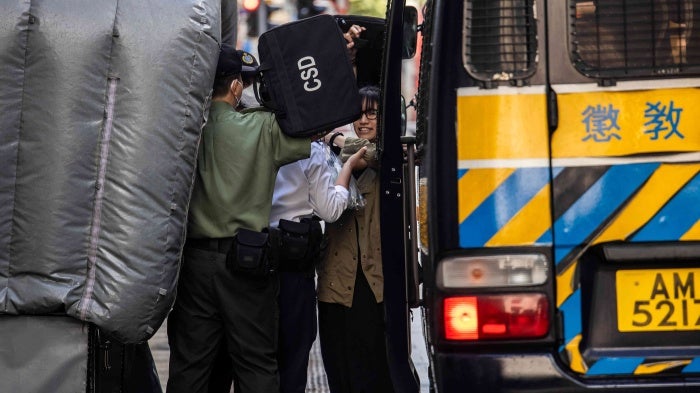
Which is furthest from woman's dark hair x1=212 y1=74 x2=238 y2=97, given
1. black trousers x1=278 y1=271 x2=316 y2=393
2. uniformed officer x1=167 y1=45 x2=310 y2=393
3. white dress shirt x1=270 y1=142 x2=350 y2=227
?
black trousers x1=278 y1=271 x2=316 y2=393

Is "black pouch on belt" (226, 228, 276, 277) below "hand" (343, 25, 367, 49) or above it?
below

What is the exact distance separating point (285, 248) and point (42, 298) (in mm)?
1143

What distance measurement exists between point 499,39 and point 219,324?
210 cm

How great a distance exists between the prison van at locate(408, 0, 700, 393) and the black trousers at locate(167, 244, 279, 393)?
5.12ft

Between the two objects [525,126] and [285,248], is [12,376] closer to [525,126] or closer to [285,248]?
[285,248]

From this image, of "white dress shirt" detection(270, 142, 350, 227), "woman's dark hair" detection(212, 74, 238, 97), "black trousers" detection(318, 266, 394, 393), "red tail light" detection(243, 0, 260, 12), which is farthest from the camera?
"red tail light" detection(243, 0, 260, 12)

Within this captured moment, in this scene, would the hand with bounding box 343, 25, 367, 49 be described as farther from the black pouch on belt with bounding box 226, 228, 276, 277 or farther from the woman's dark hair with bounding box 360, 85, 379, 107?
the black pouch on belt with bounding box 226, 228, 276, 277

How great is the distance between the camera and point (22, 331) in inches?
184

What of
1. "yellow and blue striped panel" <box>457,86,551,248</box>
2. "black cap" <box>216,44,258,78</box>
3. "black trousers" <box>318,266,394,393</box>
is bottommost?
"black trousers" <box>318,266,394,393</box>

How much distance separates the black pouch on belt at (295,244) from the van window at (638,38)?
1.80 m

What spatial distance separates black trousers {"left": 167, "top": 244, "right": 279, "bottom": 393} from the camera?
207 inches

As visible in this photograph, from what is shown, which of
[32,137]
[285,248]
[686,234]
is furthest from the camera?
[285,248]

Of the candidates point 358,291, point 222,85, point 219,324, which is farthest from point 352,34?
point 219,324

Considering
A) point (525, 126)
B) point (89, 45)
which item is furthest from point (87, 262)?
point (525, 126)
